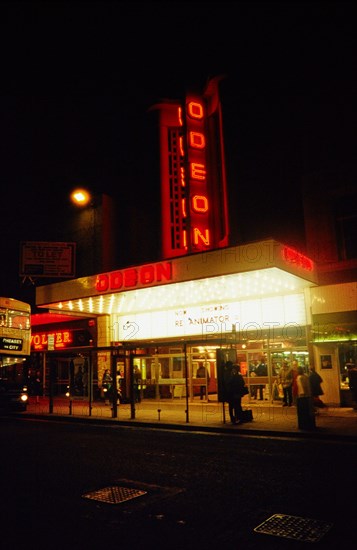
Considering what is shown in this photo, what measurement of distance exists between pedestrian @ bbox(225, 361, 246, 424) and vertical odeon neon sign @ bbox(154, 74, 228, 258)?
5658mm

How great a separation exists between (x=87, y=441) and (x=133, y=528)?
6.95 m

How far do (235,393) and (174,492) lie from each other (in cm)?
791

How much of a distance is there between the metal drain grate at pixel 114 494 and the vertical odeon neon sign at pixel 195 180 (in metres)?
12.1

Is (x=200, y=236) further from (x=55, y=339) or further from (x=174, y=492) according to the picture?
(x=55, y=339)

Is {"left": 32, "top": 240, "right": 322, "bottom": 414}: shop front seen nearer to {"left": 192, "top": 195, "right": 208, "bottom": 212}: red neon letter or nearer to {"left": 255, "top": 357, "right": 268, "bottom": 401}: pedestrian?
{"left": 255, "top": 357, "right": 268, "bottom": 401}: pedestrian

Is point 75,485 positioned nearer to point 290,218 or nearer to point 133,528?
point 133,528

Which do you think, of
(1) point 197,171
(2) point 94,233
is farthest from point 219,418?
(2) point 94,233

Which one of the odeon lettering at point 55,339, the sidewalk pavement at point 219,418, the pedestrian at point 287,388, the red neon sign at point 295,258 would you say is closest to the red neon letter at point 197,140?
the red neon sign at point 295,258

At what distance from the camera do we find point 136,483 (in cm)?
752

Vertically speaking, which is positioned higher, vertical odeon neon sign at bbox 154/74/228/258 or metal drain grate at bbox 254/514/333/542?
vertical odeon neon sign at bbox 154/74/228/258

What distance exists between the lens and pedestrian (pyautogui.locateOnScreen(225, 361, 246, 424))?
1455 centimetres

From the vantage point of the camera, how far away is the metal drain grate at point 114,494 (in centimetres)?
655

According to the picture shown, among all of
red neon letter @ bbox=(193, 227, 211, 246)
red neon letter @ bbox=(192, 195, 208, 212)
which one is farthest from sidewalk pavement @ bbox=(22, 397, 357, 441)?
red neon letter @ bbox=(192, 195, 208, 212)

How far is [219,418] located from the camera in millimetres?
16109
